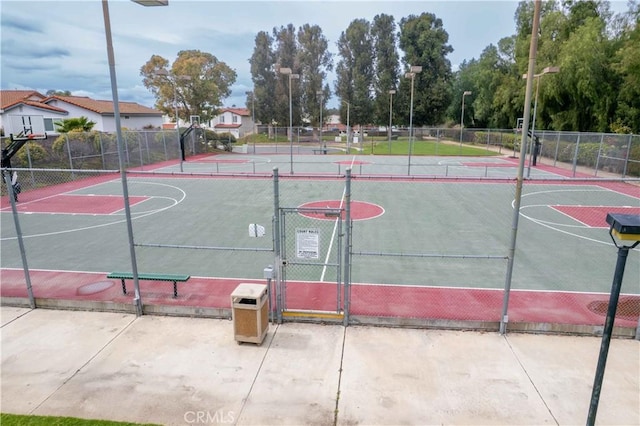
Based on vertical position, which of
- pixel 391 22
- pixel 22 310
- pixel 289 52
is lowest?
pixel 22 310

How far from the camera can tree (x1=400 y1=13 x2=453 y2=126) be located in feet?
→ 218

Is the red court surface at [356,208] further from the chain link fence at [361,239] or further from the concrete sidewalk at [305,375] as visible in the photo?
the concrete sidewalk at [305,375]

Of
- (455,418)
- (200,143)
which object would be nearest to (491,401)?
(455,418)

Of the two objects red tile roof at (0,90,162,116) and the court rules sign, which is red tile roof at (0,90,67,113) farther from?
the court rules sign

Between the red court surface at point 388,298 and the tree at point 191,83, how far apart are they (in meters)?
44.3

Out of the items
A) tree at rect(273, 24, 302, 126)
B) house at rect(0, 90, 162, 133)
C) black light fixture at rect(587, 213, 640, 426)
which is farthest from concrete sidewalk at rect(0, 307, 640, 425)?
tree at rect(273, 24, 302, 126)

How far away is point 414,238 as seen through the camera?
12.8 m

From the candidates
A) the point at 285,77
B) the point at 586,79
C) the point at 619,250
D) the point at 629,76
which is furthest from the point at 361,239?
the point at 285,77

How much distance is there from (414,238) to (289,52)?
66.0 meters

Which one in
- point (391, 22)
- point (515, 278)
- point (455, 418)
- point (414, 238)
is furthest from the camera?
point (391, 22)

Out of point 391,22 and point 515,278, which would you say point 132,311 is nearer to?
point 515,278

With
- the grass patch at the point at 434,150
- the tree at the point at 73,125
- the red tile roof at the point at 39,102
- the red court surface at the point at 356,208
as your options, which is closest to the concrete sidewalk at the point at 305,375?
the red court surface at the point at 356,208

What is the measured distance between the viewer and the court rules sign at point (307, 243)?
7.04 meters

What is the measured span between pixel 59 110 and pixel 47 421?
45.2 meters
